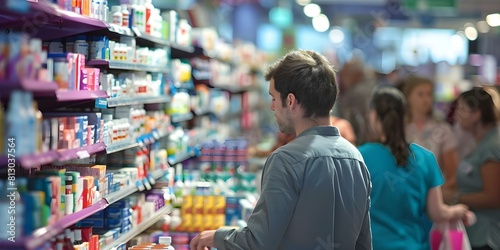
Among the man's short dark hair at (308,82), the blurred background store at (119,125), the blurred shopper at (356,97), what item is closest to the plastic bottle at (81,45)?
the blurred background store at (119,125)

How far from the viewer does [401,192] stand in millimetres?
4984

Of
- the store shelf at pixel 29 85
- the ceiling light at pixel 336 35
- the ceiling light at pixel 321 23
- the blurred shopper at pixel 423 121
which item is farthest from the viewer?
the ceiling light at pixel 336 35

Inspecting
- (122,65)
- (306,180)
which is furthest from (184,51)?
(306,180)

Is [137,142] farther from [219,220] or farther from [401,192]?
[401,192]

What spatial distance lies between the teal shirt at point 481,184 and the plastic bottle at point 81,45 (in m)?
3.26

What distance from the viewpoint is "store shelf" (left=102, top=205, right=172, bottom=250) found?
4.94m

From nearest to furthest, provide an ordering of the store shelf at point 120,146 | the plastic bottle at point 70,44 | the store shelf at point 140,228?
the plastic bottle at point 70,44 < the store shelf at point 120,146 < the store shelf at point 140,228

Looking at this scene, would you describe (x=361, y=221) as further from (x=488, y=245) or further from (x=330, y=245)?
(x=488, y=245)

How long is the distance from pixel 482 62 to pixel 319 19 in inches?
230

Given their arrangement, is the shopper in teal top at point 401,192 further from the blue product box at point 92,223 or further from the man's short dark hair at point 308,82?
the blue product box at point 92,223

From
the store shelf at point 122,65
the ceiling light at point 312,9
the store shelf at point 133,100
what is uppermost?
the ceiling light at point 312,9

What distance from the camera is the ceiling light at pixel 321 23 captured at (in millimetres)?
23283

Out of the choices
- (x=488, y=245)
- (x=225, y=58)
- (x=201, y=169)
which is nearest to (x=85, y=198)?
(x=488, y=245)

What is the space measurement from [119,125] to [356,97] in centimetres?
418
